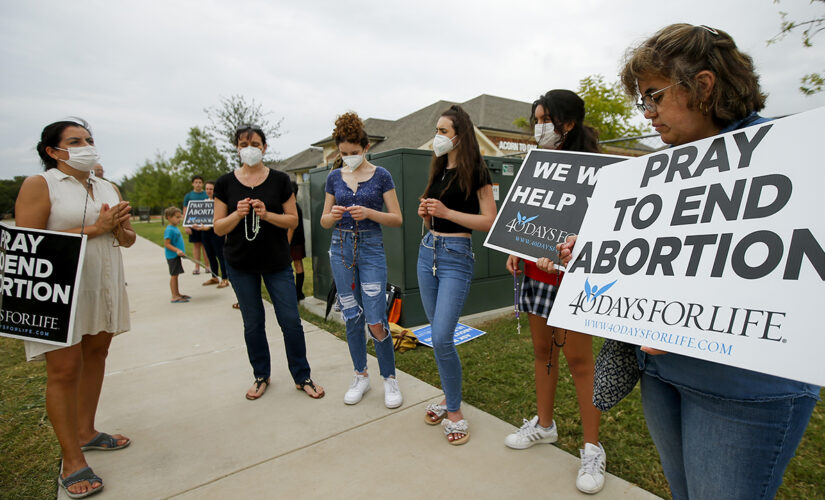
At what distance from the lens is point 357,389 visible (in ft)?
10.9

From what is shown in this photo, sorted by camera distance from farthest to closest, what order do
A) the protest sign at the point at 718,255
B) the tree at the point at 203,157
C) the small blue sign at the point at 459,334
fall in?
1. the tree at the point at 203,157
2. the small blue sign at the point at 459,334
3. the protest sign at the point at 718,255

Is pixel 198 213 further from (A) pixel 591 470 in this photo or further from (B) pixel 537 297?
(A) pixel 591 470

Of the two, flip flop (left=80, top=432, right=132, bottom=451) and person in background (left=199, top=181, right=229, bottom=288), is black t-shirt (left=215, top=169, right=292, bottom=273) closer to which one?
flip flop (left=80, top=432, right=132, bottom=451)

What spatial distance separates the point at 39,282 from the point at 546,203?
2.73 meters

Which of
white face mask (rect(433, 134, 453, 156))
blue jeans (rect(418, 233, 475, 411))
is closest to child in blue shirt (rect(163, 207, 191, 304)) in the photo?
blue jeans (rect(418, 233, 475, 411))

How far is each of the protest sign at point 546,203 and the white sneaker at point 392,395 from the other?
1.51 metres

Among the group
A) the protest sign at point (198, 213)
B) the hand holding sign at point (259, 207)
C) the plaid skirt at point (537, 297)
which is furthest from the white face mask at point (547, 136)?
the protest sign at point (198, 213)

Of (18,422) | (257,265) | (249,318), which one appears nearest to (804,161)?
(257,265)

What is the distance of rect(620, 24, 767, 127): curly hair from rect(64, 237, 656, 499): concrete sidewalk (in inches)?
76.3

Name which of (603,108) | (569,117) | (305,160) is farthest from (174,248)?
(305,160)

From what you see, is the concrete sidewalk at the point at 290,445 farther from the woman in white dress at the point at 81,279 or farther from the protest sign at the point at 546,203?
the protest sign at the point at 546,203

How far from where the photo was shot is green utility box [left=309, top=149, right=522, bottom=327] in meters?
Answer: 4.78

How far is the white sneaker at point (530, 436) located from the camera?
2.58 m

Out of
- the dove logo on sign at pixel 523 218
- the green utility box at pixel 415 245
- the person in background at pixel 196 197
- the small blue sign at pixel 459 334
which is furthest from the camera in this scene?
the person in background at pixel 196 197
